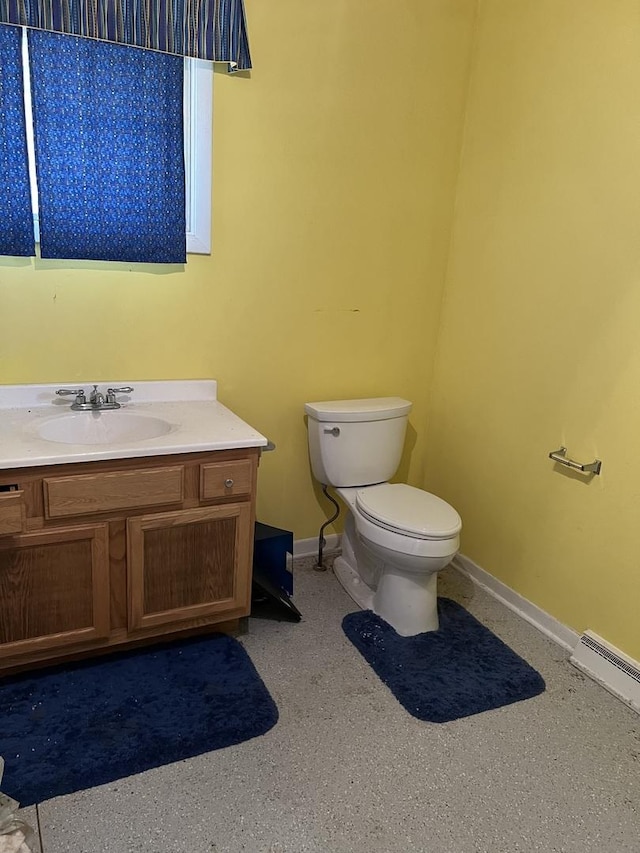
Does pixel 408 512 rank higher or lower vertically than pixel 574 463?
lower

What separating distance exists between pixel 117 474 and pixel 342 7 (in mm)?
1837

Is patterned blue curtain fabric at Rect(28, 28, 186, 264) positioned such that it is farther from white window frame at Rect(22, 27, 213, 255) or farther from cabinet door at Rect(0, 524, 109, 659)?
cabinet door at Rect(0, 524, 109, 659)

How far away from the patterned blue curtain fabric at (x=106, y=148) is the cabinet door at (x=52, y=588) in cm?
93

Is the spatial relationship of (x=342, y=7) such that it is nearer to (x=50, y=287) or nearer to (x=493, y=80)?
(x=493, y=80)

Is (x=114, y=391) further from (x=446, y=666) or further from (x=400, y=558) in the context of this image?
(x=446, y=666)

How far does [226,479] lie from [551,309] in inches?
51.9

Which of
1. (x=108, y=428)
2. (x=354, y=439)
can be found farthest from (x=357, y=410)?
(x=108, y=428)

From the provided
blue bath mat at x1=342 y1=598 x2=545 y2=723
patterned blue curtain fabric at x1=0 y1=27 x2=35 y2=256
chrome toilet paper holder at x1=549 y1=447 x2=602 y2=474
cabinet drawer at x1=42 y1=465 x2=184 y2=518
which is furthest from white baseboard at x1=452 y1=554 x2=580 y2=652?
patterned blue curtain fabric at x1=0 y1=27 x2=35 y2=256

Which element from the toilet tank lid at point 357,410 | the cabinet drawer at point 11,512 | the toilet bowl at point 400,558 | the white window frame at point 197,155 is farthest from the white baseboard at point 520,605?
the cabinet drawer at point 11,512

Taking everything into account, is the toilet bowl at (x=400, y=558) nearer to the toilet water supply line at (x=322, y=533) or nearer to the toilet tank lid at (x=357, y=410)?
the toilet water supply line at (x=322, y=533)

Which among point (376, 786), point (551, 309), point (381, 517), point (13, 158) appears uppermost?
point (13, 158)

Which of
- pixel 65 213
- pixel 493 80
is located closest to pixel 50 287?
pixel 65 213

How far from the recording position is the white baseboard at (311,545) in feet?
9.12

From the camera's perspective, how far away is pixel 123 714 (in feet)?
5.91
